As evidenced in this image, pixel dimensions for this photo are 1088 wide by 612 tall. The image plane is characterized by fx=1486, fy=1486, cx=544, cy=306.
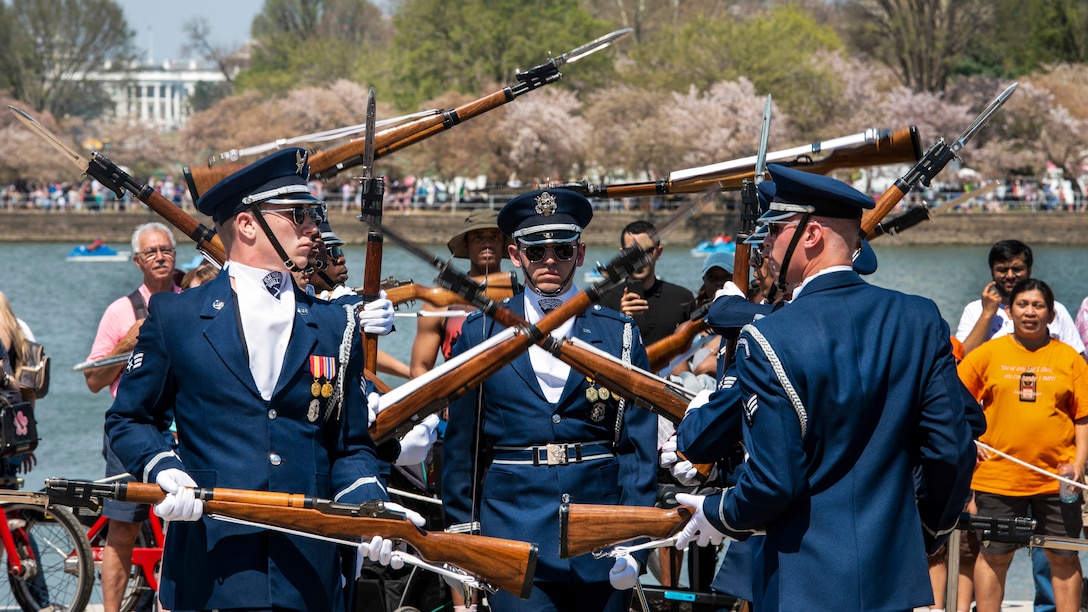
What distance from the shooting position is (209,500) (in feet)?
14.1

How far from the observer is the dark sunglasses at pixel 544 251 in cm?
583

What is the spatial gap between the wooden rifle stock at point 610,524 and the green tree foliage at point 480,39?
2658 inches

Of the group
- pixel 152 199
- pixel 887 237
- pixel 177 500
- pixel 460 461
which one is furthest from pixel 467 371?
pixel 887 237

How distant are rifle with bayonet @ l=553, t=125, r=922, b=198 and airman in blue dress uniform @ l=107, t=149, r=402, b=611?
1.83 meters

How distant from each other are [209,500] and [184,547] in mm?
327

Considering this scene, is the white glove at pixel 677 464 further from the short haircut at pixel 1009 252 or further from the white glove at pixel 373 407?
the short haircut at pixel 1009 252

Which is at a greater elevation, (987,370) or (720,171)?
(720,171)

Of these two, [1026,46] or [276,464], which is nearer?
[276,464]

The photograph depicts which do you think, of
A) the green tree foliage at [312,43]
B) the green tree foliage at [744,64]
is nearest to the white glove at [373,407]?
the green tree foliage at [744,64]

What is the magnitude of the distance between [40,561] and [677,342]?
390cm

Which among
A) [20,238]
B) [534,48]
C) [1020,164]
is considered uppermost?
[534,48]

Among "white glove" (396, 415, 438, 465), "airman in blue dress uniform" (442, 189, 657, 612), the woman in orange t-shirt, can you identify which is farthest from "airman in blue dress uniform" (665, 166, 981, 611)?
the woman in orange t-shirt

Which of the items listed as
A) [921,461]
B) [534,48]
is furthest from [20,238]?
[921,461]

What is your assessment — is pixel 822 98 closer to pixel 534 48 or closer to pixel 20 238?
pixel 534 48
